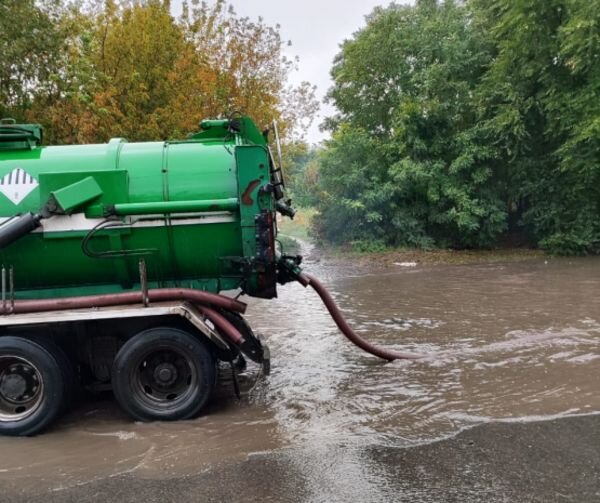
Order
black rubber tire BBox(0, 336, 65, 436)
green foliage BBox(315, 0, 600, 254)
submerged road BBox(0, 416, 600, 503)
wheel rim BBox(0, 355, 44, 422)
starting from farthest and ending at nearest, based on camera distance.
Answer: green foliage BBox(315, 0, 600, 254), wheel rim BBox(0, 355, 44, 422), black rubber tire BBox(0, 336, 65, 436), submerged road BBox(0, 416, 600, 503)

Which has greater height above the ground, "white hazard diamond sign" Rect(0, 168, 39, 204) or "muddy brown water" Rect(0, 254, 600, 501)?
"white hazard diamond sign" Rect(0, 168, 39, 204)

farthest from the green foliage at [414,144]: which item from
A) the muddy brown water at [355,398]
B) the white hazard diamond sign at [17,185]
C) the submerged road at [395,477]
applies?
the white hazard diamond sign at [17,185]

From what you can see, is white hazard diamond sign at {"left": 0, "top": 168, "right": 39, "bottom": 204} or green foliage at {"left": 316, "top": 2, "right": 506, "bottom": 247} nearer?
white hazard diamond sign at {"left": 0, "top": 168, "right": 39, "bottom": 204}

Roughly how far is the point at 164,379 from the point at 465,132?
16878 mm

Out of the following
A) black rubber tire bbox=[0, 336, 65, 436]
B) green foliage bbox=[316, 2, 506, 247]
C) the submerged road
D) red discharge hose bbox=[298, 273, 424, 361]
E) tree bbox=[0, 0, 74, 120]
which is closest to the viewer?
the submerged road

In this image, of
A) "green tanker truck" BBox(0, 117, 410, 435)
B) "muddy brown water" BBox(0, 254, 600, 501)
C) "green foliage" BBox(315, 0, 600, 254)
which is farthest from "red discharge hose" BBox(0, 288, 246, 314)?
"green foliage" BBox(315, 0, 600, 254)

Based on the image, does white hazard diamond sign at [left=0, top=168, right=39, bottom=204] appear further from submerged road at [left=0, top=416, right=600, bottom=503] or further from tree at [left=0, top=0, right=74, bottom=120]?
tree at [left=0, top=0, right=74, bottom=120]

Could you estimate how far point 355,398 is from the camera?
18.1 feet

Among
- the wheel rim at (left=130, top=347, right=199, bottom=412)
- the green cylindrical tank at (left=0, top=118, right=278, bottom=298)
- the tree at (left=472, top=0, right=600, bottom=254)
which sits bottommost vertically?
the wheel rim at (left=130, top=347, right=199, bottom=412)

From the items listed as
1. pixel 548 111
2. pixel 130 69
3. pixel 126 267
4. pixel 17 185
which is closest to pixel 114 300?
pixel 126 267

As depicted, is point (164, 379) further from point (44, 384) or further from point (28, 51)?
point (28, 51)

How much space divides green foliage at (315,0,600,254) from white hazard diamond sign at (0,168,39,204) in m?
15.3

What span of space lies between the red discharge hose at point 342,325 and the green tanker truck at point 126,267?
866 millimetres

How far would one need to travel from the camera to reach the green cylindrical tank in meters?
5.07
